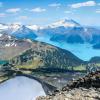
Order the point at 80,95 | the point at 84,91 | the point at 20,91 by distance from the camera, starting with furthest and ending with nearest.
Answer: the point at 20,91 < the point at 84,91 < the point at 80,95

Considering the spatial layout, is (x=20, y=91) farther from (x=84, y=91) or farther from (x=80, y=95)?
(x=80, y=95)

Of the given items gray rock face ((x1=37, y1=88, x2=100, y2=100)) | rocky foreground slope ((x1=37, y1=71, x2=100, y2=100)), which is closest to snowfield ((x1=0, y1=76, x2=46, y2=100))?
rocky foreground slope ((x1=37, y1=71, x2=100, y2=100))

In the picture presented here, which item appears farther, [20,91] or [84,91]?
[20,91]

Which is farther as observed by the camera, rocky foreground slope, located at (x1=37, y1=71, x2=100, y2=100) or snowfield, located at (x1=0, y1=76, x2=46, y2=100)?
snowfield, located at (x1=0, y1=76, x2=46, y2=100)

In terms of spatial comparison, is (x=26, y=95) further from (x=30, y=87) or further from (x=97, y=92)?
(x=97, y=92)

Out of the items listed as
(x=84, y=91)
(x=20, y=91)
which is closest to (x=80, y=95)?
(x=84, y=91)

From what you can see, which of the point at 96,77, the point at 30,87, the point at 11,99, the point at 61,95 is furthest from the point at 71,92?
the point at 30,87

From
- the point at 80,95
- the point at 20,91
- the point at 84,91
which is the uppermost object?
the point at 84,91

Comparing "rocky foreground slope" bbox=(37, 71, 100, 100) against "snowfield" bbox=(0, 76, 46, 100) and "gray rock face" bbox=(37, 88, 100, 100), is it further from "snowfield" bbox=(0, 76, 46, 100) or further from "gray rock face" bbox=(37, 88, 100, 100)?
"snowfield" bbox=(0, 76, 46, 100)
